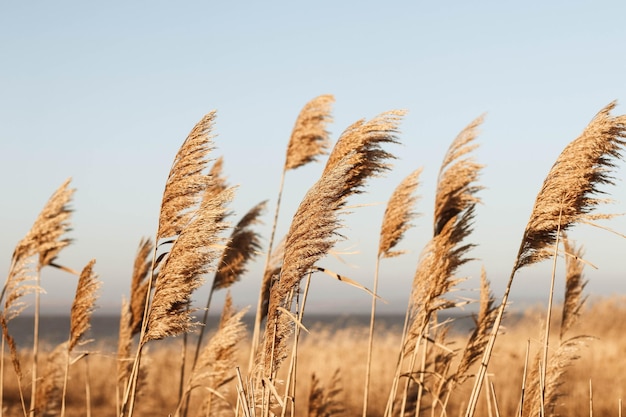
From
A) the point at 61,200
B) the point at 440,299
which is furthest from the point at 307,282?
→ the point at 61,200

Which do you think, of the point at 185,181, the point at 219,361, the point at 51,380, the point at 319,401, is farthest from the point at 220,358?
the point at 185,181

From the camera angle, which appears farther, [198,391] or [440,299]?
[198,391]

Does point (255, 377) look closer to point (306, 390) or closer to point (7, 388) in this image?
point (306, 390)

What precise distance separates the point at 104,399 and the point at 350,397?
419 cm

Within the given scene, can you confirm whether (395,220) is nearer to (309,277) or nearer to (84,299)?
(309,277)

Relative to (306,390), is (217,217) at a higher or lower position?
higher

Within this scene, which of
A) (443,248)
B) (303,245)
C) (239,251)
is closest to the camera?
(303,245)

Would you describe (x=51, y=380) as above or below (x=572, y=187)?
below

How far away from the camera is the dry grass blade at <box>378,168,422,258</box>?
4.47 m

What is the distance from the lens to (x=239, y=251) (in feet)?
18.1

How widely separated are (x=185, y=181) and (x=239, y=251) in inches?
90.7

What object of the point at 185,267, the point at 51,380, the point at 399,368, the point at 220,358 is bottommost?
the point at 51,380

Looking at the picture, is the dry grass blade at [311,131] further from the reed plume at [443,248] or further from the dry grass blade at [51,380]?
the dry grass blade at [51,380]

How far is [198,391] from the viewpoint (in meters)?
12.7
